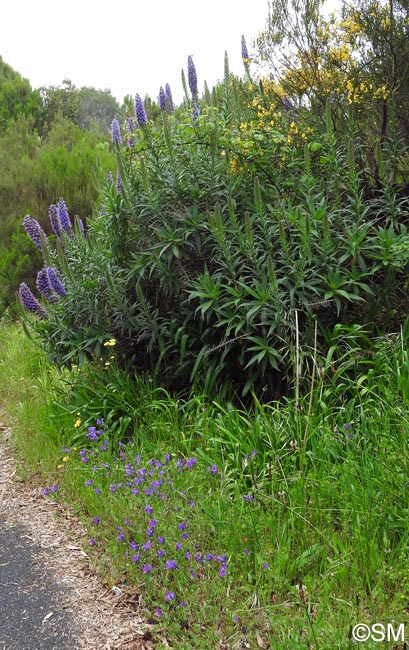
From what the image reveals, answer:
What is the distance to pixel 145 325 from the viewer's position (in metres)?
4.43

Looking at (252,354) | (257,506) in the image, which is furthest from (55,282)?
(257,506)

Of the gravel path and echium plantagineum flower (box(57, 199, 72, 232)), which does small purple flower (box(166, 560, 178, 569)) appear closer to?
the gravel path

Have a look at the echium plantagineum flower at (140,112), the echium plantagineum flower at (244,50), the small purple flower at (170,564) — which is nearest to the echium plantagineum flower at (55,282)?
the echium plantagineum flower at (140,112)

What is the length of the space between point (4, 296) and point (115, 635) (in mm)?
6936

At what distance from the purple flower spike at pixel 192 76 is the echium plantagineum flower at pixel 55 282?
80.3 inches

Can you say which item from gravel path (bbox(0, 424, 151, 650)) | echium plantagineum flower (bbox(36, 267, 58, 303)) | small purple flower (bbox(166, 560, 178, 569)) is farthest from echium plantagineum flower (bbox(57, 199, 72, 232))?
small purple flower (bbox(166, 560, 178, 569))

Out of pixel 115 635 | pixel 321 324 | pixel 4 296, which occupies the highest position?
pixel 4 296

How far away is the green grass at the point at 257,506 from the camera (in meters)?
2.52

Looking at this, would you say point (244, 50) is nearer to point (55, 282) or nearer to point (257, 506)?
point (55, 282)

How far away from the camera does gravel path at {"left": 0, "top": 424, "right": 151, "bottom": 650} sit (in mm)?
2715

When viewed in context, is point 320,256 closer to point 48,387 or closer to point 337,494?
point 337,494

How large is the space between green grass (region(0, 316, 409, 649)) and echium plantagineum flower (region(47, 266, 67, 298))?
115cm

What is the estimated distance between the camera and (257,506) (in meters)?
3.06

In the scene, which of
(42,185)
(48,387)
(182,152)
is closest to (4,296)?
(42,185)
